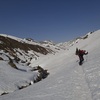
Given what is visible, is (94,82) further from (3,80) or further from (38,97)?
(3,80)

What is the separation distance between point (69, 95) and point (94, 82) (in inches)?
127

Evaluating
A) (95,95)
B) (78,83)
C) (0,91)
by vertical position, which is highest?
(0,91)

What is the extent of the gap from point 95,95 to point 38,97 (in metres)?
4.95

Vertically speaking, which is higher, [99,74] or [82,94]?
[99,74]

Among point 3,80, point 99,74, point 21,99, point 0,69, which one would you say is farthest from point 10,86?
point 99,74

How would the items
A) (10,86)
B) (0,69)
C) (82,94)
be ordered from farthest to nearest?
(0,69) < (10,86) < (82,94)

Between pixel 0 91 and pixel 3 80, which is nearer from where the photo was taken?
pixel 0 91

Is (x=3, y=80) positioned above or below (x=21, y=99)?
above

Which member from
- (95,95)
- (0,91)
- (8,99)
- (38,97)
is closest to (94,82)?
(95,95)

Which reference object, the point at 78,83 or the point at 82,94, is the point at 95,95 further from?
the point at 78,83

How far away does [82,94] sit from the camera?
15742 millimetres

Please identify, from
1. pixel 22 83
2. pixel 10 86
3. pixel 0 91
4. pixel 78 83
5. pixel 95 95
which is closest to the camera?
pixel 95 95

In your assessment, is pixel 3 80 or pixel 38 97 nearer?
pixel 38 97

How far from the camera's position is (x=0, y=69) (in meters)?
31.9
